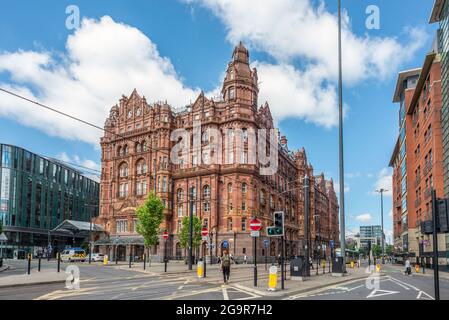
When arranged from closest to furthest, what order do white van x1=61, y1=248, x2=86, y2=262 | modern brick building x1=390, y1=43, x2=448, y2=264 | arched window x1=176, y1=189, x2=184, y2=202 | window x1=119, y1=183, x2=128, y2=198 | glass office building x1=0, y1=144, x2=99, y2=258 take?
1. modern brick building x1=390, y1=43, x2=448, y2=264
2. white van x1=61, y1=248, x2=86, y2=262
3. arched window x1=176, y1=189, x2=184, y2=202
4. window x1=119, y1=183, x2=128, y2=198
5. glass office building x1=0, y1=144, x2=99, y2=258

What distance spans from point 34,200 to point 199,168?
4850cm

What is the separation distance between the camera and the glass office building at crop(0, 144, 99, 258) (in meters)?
90.3

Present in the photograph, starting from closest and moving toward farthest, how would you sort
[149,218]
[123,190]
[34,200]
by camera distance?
1. [149,218]
2. [123,190]
3. [34,200]

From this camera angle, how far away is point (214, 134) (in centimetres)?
6662

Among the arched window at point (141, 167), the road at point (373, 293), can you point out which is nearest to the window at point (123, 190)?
the arched window at point (141, 167)

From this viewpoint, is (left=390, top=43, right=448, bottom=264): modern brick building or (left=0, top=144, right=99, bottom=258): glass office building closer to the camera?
(left=390, top=43, right=448, bottom=264): modern brick building

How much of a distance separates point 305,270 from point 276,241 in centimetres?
4759

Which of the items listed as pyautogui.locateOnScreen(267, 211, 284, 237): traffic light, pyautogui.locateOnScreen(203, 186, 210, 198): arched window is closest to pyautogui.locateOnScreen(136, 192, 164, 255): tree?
pyautogui.locateOnScreen(203, 186, 210, 198): arched window

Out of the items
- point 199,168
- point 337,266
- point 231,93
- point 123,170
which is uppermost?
point 231,93

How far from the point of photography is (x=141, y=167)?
241 ft

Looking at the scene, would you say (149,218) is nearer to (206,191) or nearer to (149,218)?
(149,218)

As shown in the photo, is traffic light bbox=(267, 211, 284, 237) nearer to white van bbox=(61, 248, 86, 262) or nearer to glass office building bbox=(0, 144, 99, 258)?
white van bbox=(61, 248, 86, 262)

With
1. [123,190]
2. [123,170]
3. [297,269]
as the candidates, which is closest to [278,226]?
[297,269]

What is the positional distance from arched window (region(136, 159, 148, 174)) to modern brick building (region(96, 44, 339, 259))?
4.0 inches
